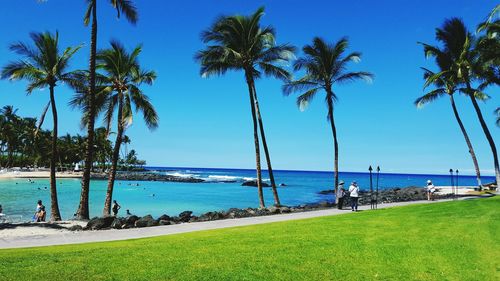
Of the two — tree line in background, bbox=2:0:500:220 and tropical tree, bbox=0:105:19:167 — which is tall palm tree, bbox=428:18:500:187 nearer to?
tree line in background, bbox=2:0:500:220

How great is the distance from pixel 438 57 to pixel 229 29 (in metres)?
19.5

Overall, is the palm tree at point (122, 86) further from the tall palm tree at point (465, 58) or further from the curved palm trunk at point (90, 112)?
the tall palm tree at point (465, 58)

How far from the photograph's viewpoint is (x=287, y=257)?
29.1 ft

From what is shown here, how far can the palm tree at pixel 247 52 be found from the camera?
80.2 feet

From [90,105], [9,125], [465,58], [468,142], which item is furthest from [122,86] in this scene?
[9,125]

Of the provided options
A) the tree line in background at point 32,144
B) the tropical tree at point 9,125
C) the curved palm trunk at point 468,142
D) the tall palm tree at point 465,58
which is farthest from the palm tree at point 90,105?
the tropical tree at point 9,125

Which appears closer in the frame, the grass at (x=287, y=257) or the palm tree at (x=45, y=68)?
the grass at (x=287, y=257)

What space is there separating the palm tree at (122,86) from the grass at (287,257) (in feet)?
40.3

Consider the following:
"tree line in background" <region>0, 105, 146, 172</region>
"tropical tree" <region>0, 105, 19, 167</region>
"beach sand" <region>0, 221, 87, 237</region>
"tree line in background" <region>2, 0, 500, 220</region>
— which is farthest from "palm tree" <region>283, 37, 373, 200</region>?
"tropical tree" <region>0, 105, 19, 167</region>

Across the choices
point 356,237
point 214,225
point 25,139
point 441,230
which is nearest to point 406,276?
point 356,237

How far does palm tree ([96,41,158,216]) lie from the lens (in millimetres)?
22141

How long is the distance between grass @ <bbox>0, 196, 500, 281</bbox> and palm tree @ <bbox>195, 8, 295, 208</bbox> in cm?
1389

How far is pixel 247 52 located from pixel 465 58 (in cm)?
1752

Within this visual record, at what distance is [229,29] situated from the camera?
24453 millimetres
